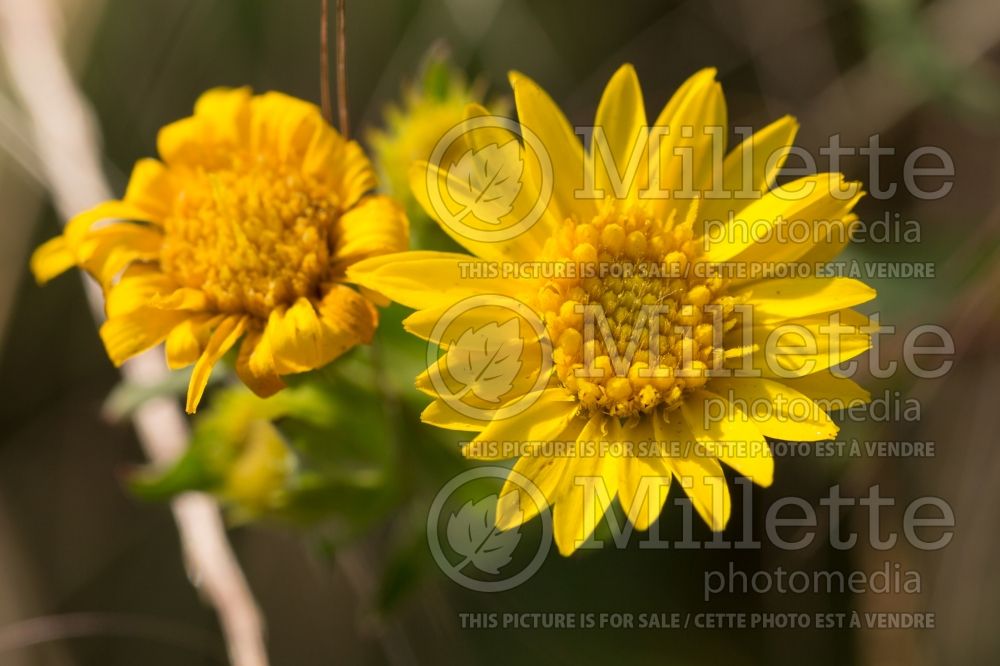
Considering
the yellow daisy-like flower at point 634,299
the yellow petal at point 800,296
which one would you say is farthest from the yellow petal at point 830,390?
the yellow petal at point 800,296

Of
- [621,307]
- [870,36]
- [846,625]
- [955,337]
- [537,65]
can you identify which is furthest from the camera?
[537,65]

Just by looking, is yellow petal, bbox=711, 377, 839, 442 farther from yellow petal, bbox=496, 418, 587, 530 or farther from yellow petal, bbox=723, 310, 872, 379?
yellow petal, bbox=496, 418, 587, 530

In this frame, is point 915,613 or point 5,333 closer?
point 915,613

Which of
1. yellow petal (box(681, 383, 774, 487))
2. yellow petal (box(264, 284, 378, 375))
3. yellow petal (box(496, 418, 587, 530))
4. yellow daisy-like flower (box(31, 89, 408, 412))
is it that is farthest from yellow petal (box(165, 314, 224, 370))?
yellow petal (box(681, 383, 774, 487))

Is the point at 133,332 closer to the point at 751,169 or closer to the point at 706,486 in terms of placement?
the point at 706,486

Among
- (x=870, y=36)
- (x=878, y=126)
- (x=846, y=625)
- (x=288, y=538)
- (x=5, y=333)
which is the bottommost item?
(x=846, y=625)

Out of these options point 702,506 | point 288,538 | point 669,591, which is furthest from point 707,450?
point 288,538

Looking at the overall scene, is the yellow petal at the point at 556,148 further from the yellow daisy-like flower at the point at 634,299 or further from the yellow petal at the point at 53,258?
the yellow petal at the point at 53,258

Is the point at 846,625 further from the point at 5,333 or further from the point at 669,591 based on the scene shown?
the point at 5,333
